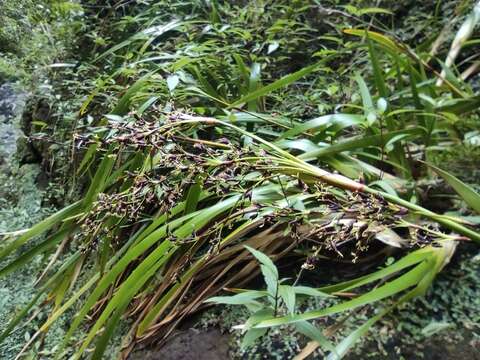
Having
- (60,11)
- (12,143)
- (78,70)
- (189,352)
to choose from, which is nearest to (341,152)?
(189,352)

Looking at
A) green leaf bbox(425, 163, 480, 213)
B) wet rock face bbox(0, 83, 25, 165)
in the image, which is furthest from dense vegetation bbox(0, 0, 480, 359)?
wet rock face bbox(0, 83, 25, 165)

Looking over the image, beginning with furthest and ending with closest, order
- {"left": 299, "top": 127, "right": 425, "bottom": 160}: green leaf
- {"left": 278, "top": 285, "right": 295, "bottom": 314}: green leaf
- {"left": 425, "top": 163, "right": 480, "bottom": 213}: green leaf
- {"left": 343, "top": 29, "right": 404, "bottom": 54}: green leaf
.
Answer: {"left": 343, "top": 29, "right": 404, "bottom": 54}: green leaf, {"left": 299, "top": 127, "right": 425, "bottom": 160}: green leaf, {"left": 425, "top": 163, "right": 480, "bottom": 213}: green leaf, {"left": 278, "top": 285, "right": 295, "bottom": 314}: green leaf

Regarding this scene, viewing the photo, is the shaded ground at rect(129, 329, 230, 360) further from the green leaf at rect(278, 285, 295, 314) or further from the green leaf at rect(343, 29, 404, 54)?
the green leaf at rect(343, 29, 404, 54)

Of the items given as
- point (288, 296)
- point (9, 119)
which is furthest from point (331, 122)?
point (9, 119)

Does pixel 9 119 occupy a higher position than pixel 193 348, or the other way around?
pixel 193 348

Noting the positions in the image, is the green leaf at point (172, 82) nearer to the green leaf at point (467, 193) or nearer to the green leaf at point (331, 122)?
the green leaf at point (331, 122)

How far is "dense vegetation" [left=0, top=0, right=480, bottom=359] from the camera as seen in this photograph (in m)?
0.62

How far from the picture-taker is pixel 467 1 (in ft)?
4.56

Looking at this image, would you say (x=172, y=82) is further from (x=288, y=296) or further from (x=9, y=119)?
(x=9, y=119)

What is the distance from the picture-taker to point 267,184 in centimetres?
94

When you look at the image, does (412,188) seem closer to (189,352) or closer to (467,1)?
(189,352)

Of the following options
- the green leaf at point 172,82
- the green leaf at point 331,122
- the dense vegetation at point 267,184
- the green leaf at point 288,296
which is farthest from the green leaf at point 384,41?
the green leaf at point 288,296

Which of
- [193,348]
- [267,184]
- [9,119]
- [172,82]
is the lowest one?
[9,119]

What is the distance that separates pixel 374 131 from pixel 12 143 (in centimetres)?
288
